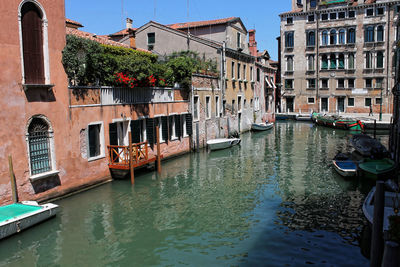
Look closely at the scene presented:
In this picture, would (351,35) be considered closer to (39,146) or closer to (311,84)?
(311,84)

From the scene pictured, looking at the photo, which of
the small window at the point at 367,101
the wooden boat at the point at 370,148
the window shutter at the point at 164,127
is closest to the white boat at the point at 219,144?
the window shutter at the point at 164,127

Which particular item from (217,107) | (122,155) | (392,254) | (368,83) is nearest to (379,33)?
(368,83)

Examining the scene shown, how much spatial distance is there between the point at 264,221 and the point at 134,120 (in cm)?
677

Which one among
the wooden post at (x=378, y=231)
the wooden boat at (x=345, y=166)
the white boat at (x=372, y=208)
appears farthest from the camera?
the wooden boat at (x=345, y=166)

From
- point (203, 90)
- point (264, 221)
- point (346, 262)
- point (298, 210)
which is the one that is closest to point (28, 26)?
point (264, 221)

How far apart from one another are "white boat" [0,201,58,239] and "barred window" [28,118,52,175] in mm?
1315

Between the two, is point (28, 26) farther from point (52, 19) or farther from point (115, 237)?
point (115, 237)

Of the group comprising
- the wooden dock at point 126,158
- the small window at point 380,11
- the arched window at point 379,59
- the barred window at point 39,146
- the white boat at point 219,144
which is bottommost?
the white boat at point 219,144

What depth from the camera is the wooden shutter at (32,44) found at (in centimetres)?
959

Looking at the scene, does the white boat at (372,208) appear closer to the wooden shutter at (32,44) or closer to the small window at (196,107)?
the wooden shutter at (32,44)

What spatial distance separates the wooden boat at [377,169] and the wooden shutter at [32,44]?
10.8m

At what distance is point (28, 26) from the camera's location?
968cm

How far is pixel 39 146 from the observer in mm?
9953

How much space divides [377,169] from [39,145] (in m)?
10.8
